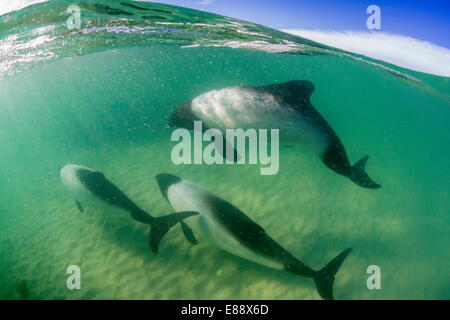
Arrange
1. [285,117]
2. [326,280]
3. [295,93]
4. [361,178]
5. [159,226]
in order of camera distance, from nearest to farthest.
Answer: [326,280]
[159,226]
[361,178]
[285,117]
[295,93]

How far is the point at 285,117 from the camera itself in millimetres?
6004

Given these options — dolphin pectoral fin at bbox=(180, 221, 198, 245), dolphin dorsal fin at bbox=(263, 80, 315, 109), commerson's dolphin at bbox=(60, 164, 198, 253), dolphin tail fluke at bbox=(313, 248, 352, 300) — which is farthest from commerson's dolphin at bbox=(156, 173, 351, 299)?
dolphin dorsal fin at bbox=(263, 80, 315, 109)

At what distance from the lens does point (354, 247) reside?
7301 mm

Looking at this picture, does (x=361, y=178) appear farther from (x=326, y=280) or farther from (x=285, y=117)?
(x=326, y=280)

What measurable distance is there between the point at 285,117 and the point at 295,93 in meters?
0.62

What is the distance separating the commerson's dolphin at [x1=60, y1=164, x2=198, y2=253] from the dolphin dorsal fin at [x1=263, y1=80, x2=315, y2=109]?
123 inches

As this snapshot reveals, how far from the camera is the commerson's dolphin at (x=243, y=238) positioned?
466 cm

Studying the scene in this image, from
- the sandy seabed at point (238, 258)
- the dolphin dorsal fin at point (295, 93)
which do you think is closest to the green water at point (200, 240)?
the sandy seabed at point (238, 258)

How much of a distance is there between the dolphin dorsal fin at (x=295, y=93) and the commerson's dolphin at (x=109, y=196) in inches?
123

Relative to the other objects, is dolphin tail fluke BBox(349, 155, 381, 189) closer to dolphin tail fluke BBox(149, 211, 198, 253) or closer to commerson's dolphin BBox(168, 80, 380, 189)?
commerson's dolphin BBox(168, 80, 380, 189)

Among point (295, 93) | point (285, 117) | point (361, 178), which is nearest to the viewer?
point (361, 178)

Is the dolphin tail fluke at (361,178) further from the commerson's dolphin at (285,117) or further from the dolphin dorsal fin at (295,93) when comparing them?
the dolphin dorsal fin at (295,93)

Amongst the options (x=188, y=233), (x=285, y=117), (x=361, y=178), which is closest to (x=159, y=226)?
(x=188, y=233)
